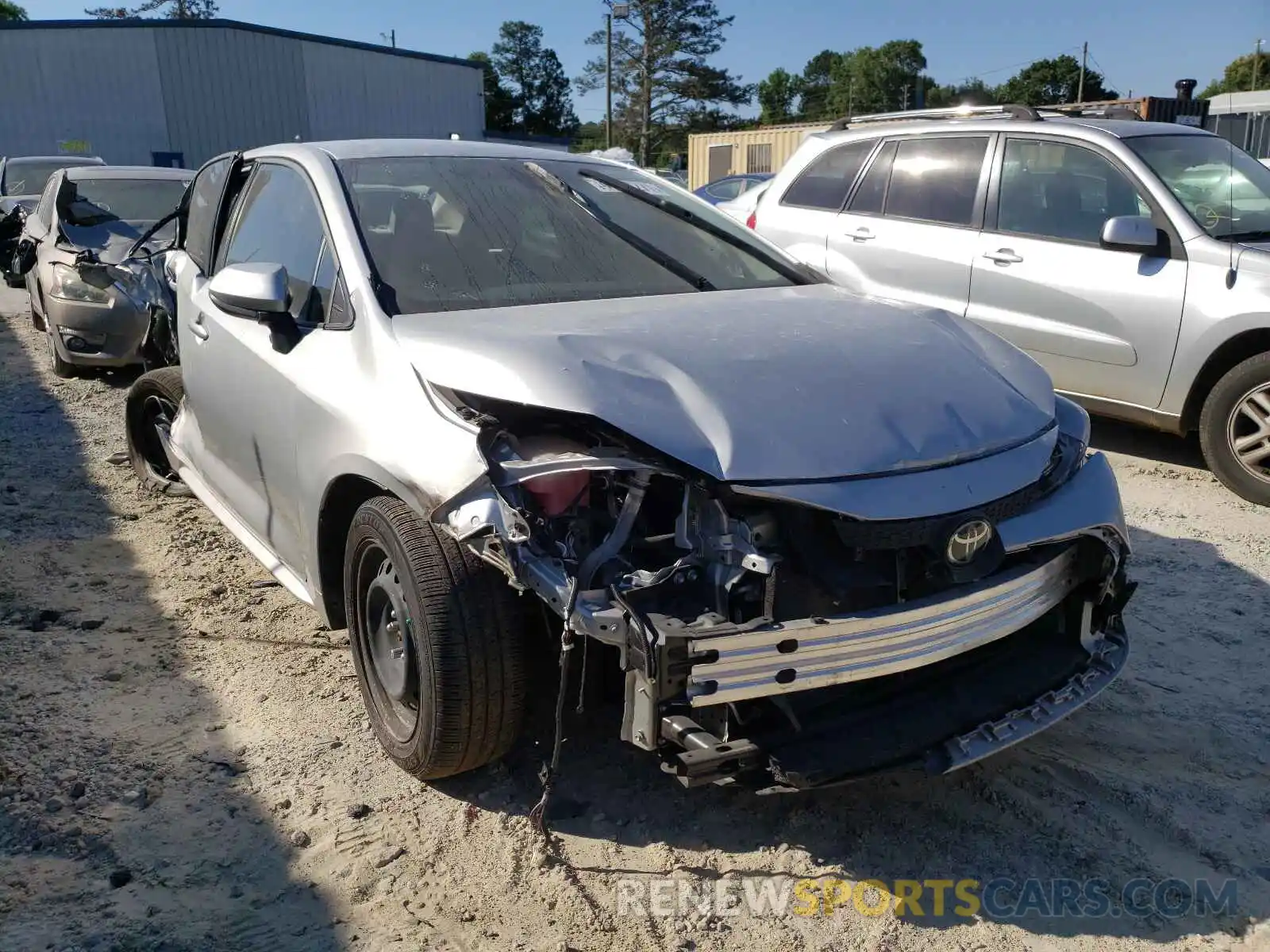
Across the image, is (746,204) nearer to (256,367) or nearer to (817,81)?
(256,367)

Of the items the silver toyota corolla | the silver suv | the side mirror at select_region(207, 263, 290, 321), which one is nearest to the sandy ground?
the silver toyota corolla

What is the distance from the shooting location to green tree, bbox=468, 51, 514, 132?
7744 cm

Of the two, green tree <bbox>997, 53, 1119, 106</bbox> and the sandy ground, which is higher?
green tree <bbox>997, 53, 1119, 106</bbox>

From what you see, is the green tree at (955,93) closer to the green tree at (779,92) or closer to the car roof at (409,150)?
the green tree at (779,92)

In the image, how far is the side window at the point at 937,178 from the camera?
20.7ft

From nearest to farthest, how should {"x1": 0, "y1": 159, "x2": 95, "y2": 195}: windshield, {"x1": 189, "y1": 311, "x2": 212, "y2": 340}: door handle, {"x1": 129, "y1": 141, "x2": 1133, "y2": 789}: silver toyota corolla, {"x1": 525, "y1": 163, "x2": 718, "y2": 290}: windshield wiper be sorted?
{"x1": 129, "y1": 141, "x2": 1133, "y2": 789}: silver toyota corolla, {"x1": 525, "y1": 163, "x2": 718, "y2": 290}: windshield wiper, {"x1": 189, "y1": 311, "x2": 212, "y2": 340}: door handle, {"x1": 0, "y1": 159, "x2": 95, "y2": 195}: windshield

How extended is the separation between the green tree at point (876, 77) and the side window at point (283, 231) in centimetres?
7841

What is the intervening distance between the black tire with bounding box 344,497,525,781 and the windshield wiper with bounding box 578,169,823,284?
181cm

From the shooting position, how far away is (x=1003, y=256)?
603 cm

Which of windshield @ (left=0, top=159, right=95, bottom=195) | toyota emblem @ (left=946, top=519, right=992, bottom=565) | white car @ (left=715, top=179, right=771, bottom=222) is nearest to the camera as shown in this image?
toyota emblem @ (left=946, top=519, right=992, bottom=565)

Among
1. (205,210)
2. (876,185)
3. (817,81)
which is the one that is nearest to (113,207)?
(205,210)

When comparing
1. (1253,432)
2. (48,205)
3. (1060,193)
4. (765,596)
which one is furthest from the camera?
(48,205)

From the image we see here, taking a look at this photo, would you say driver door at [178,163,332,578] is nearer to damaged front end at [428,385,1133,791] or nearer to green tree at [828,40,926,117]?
damaged front end at [428,385,1133,791]

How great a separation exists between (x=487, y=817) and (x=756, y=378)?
4.58 feet
